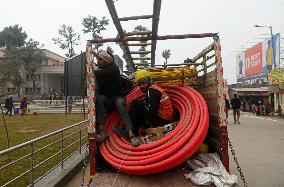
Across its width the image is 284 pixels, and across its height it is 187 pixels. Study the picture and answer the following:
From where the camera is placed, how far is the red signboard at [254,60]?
2026 inches

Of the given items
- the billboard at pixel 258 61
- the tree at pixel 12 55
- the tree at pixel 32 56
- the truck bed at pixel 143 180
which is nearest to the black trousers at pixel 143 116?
the truck bed at pixel 143 180

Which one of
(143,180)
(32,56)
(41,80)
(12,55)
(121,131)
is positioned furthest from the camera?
(41,80)

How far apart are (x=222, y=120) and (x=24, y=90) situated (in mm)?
74877

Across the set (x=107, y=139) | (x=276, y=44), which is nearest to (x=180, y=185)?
(x=107, y=139)

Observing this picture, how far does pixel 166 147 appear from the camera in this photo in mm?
4090

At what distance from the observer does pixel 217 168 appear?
4246 mm

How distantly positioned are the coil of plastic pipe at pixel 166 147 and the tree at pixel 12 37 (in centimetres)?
6959

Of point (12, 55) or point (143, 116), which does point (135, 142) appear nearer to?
point (143, 116)

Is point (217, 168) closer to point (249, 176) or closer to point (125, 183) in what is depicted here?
point (125, 183)

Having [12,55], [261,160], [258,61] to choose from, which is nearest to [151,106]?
[261,160]

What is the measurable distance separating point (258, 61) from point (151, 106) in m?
50.7

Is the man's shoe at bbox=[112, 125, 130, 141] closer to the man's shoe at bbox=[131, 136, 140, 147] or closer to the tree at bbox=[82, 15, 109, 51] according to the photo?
the man's shoe at bbox=[131, 136, 140, 147]

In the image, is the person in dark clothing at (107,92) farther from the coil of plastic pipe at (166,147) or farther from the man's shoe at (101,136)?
the coil of plastic pipe at (166,147)

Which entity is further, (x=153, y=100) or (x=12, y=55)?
(x=12, y=55)
